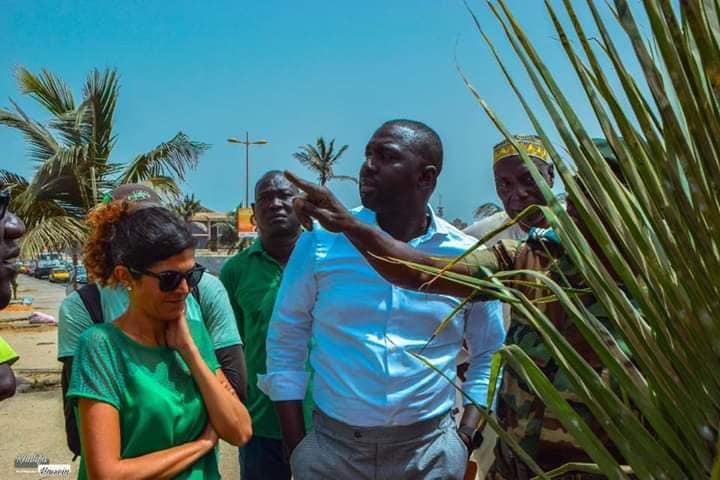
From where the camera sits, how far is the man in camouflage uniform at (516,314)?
185 centimetres

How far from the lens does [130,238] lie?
2307 millimetres

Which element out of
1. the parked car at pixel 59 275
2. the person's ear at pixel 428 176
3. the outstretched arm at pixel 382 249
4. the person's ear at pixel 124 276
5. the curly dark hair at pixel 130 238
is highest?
the person's ear at pixel 428 176

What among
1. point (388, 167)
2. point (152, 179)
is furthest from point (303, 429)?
point (152, 179)

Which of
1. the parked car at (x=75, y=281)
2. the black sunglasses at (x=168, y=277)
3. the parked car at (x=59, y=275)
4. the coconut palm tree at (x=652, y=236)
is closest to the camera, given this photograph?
the coconut palm tree at (x=652, y=236)

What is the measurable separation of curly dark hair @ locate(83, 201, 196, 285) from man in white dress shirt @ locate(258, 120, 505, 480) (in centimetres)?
59

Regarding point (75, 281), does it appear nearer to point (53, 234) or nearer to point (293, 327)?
point (53, 234)

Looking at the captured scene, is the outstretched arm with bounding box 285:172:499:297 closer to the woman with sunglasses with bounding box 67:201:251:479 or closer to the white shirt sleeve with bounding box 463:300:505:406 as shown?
the woman with sunglasses with bounding box 67:201:251:479

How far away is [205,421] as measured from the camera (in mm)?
2262

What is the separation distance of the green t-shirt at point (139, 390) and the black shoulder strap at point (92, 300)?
0.40 meters

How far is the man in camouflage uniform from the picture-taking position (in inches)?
72.7

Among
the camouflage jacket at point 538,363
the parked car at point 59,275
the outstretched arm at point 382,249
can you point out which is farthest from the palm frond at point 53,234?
the parked car at point 59,275

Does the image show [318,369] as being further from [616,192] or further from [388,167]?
[616,192]

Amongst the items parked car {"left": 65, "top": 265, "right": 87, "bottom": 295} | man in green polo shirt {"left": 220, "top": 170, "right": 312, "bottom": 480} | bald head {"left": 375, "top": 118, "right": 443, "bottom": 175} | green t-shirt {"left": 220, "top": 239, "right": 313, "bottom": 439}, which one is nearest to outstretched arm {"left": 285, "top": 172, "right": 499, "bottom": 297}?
bald head {"left": 375, "top": 118, "right": 443, "bottom": 175}

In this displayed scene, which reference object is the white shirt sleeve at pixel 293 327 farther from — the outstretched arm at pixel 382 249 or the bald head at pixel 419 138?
the outstretched arm at pixel 382 249
